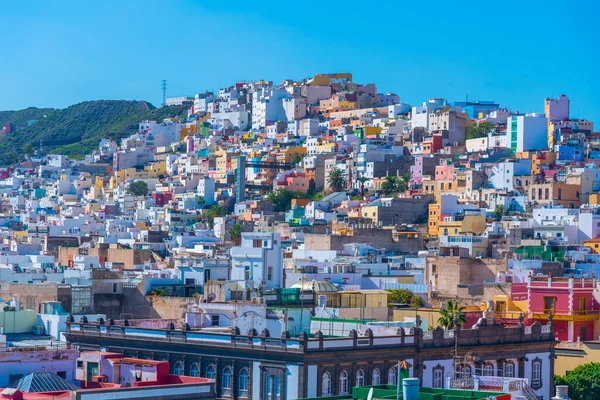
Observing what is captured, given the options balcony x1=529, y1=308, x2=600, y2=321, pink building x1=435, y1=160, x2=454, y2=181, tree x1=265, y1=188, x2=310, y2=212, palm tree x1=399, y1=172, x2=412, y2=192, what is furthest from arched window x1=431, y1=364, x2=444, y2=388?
tree x1=265, y1=188, x2=310, y2=212

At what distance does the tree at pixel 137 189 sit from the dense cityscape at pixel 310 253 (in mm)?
219

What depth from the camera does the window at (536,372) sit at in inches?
1855

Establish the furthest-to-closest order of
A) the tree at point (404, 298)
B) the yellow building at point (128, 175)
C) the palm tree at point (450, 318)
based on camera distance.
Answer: the yellow building at point (128, 175) → the tree at point (404, 298) → the palm tree at point (450, 318)

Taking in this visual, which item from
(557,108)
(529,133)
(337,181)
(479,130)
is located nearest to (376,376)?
(529,133)

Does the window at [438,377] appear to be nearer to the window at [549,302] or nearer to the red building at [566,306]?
the red building at [566,306]

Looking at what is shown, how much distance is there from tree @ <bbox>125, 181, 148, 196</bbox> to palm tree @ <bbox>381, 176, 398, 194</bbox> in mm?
32190

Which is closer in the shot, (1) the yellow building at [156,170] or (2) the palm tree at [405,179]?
(2) the palm tree at [405,179]

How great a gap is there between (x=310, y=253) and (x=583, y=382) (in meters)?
35.3

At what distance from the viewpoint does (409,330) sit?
44.8 m

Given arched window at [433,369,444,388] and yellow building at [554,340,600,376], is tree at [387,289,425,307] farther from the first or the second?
arched window at [433,369,444,388]

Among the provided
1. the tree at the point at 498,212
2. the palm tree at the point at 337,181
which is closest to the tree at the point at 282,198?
the palm tree at the point at 337,181

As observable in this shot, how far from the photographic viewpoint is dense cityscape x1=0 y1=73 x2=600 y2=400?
41.4 m

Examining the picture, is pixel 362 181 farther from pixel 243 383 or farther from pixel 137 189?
pixel 243 383

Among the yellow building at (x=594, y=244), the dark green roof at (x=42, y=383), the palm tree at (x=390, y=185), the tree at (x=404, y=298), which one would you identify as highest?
the palm tree at (x=390, y=185)
